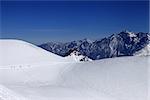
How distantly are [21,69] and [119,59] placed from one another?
8.67 metres

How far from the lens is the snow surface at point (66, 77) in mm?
17031

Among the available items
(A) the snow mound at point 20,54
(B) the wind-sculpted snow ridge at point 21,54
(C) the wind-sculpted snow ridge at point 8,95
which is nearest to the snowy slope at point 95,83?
(C) the wind-sculpted snow ridge at point 8,95

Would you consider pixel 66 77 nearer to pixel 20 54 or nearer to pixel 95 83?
pixel 95 83

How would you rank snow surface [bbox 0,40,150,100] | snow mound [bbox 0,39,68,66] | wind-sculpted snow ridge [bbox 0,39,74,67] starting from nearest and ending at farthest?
snow surface [bbox 0,40,150,100] → wind-sculpted snow ridge [bbox 0,39,74,67] → snow mound [bbox 0,39,68,66]

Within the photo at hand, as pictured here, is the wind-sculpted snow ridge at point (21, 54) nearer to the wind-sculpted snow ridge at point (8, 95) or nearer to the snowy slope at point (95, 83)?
the snowy slope at point (95, 83)

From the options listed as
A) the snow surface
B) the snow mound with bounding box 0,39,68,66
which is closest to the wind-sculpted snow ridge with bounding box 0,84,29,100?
the snow surface

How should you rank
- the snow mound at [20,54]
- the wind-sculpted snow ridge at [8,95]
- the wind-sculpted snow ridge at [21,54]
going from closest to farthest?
the wind-sculpted snow ridge at [8,95], the wind-sculpted snow ridge at [21,54], the snow mound at [20,54]

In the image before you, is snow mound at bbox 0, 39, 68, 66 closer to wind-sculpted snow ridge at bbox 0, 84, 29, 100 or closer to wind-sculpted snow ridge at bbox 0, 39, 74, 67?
wind-sculpted snow ridge at bbox 0, 39, 74, 67

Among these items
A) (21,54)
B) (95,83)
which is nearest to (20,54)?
(21,54)

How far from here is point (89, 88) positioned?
18.9m

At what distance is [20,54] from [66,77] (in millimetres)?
8861

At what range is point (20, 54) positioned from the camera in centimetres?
2947

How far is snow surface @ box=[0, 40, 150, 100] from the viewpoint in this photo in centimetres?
1703

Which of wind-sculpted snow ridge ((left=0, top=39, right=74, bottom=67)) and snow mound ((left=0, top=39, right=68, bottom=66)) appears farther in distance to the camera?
snow mound ((left=0, top=39, right=68, bottom=66))
